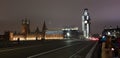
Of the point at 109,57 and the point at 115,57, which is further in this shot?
the point at 115,57

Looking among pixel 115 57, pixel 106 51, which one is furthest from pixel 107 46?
pixel 115 57

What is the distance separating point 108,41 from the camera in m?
11.1

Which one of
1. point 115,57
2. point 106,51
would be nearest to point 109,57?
point 106,51

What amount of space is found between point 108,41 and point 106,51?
1.48 ft

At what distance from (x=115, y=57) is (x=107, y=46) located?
346cm

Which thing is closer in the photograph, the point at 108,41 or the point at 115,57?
the point at 108,41

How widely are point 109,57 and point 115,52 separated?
12.8ft

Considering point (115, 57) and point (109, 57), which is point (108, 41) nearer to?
point (109, 57)

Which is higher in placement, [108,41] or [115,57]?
[108,41]

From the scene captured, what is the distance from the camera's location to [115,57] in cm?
1423

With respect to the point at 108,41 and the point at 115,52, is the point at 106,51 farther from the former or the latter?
the point at 115,52

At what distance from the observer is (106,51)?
1099cm

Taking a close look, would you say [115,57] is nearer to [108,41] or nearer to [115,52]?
[115,52]

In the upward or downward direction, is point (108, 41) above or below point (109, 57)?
above
